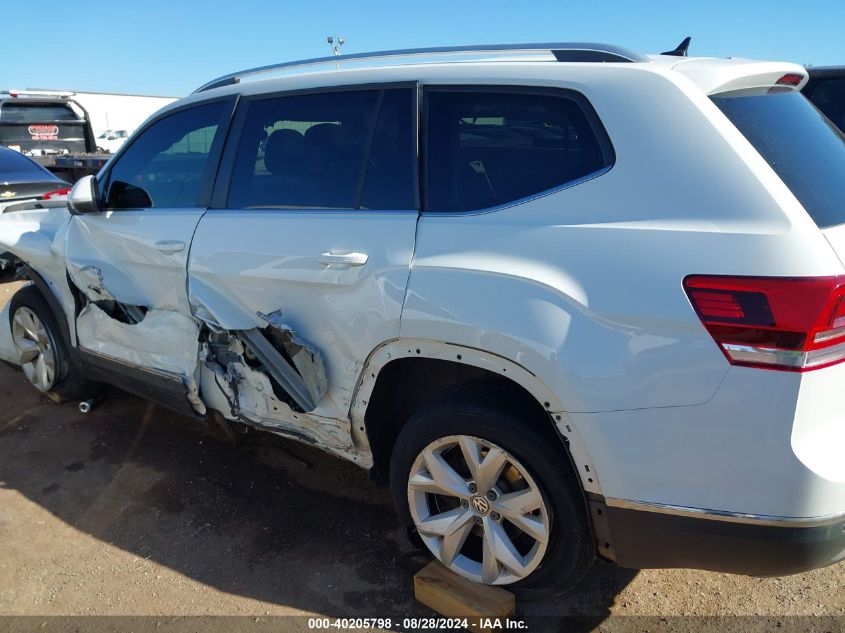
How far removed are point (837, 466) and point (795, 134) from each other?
1.09m

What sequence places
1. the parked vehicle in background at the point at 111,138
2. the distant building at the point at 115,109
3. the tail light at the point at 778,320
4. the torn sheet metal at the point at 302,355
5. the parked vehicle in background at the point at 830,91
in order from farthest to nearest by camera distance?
the distant building at the point at 115,109
the parked vehicle in background at the point at 111,138
the parked vehicle in background at the point at 830,91
the torn sheet metal at the point at 302,355
the tail light at the point at 778,320

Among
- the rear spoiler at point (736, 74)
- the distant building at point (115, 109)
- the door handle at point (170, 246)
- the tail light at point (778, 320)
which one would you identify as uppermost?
the rear spoiler at point (736, 74)

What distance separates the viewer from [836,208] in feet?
6.50

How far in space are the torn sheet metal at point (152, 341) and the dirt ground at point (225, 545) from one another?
60cm

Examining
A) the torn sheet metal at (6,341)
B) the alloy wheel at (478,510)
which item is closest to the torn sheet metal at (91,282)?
the torn sheet metal at (6,341)

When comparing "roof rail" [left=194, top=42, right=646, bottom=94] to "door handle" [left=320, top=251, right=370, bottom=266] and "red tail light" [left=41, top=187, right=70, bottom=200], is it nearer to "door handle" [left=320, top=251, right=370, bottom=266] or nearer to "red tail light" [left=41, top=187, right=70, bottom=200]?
"door handle" [left=320, top=251, right=370, bottom=266]

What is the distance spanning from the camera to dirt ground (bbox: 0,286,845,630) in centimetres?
259

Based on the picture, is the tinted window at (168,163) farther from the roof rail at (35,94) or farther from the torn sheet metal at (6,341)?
the roof rail at (35,94)

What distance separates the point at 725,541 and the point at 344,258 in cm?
160

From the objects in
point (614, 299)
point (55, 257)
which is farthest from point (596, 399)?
point (55, 257)

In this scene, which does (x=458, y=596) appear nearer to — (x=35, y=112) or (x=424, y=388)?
(x=424, y=388)

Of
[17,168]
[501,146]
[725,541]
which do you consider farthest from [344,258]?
[17,168]

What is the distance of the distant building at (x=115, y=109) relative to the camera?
29031 mm

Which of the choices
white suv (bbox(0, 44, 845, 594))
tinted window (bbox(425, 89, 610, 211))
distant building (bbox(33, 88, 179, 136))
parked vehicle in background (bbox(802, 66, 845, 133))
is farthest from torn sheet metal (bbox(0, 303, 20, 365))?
distant building (bbox(33, 88, 179, 136))
